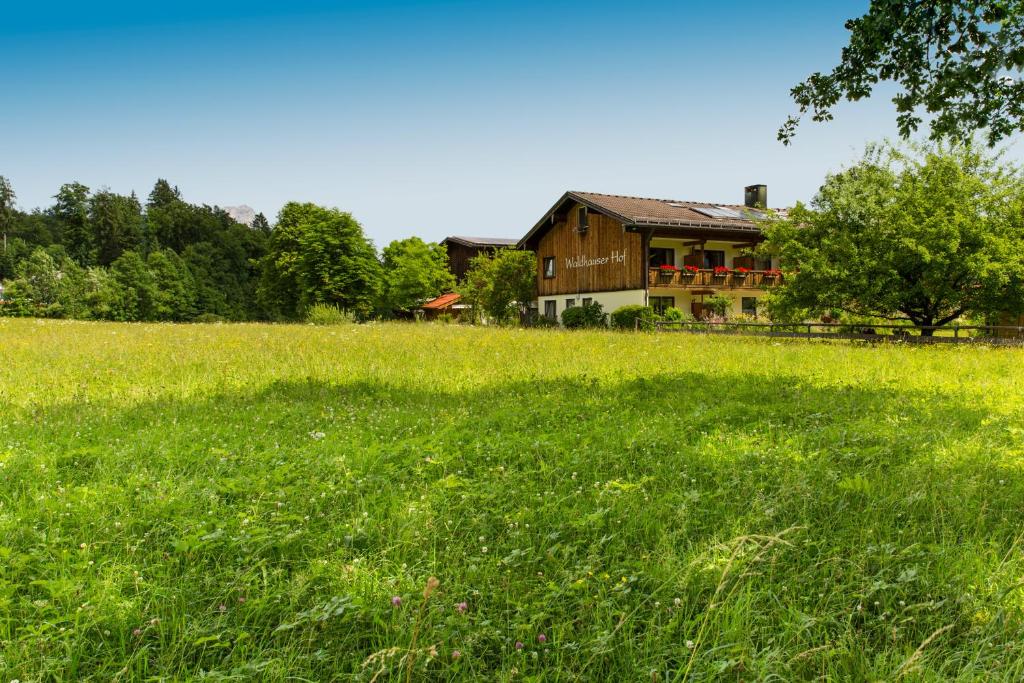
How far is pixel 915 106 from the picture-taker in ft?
31.7

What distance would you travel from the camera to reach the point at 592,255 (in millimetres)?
35531

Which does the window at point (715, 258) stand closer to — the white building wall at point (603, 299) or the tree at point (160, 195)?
the white building wall at point (603, 299)

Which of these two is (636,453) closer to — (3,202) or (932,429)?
(932,429)

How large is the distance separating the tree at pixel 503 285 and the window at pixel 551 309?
136cm

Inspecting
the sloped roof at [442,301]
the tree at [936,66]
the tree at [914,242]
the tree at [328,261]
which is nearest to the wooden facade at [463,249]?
the sloped roof at [442,301]

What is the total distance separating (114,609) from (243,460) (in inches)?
93.5

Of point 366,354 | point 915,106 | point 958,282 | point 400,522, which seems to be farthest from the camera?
point 958,282

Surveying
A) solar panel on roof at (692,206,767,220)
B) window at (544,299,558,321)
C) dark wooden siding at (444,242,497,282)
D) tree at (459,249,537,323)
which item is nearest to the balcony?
solar panel on roof at (692,206,767,220)

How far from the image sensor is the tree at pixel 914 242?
18172 mm

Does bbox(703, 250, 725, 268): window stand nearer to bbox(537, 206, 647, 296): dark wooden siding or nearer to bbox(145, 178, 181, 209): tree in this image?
bbox(537, 206, 647, 296): dark wooden siding

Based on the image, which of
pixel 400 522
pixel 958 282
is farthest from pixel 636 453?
pixel 958 282

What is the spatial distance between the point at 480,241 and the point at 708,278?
31.1 m

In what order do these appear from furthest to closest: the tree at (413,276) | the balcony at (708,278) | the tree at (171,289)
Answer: the tree at (171,289) → the tree at (413,276) → the balcony at (708,278)

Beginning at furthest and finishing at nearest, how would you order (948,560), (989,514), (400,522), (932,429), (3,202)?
(3,202)
(932,429)
(989,514)
(400,522)
(948,560)
